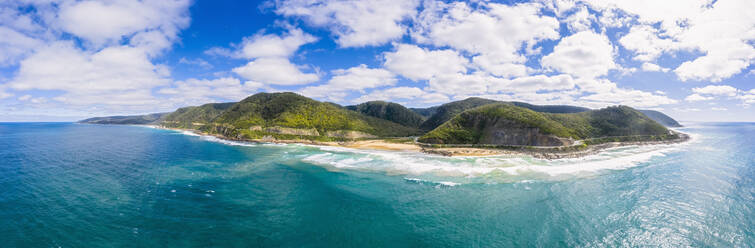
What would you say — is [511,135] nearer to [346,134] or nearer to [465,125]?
[465,125]

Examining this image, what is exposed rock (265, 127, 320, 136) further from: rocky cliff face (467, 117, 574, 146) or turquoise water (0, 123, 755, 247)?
rocky cliff face (467, 117, 574, 146)

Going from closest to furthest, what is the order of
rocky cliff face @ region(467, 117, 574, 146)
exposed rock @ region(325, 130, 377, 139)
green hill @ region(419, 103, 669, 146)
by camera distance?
rocky cliff face @ region(467, 117, 574, 146)
green hill @ region(419, 103, 669, 146)
exposed rock @ region(325, 130, 377, 139)

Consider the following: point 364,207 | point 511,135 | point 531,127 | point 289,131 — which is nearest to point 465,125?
point 511,135

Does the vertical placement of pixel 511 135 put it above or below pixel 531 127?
below

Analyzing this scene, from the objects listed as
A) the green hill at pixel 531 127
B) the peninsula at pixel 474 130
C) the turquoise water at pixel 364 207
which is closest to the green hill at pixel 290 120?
the peninsula at pixel 474 130

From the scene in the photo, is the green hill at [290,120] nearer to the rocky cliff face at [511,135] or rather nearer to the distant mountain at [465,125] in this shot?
the distant mountain at [465,125]

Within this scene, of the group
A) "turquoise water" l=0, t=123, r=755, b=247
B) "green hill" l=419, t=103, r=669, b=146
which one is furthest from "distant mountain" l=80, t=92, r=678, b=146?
"turquoise water" l=0, t=123, r=755, b=247

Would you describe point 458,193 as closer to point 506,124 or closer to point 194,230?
point 194,230
